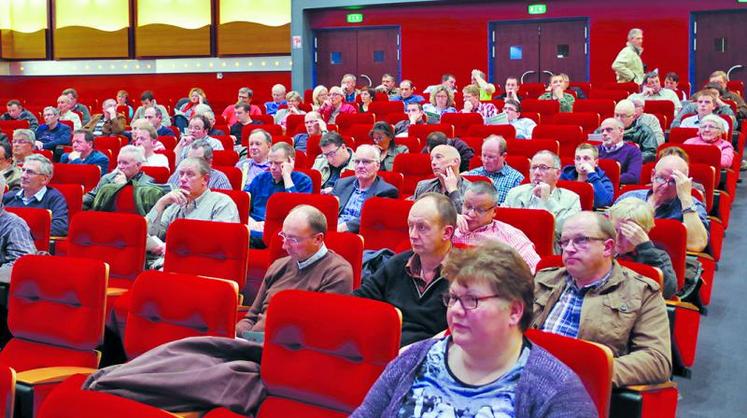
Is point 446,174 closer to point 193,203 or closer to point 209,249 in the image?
point 193,203

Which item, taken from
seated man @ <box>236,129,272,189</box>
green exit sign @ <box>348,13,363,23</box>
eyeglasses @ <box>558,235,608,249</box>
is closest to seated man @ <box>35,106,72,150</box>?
seated man @ <box>236,129,272,189</box>

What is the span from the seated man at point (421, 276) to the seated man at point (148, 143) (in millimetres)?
4184

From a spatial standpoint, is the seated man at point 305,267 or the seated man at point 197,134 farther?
the seated man at point 197,134

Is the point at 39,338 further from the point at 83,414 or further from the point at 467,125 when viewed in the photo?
the point at 467,125

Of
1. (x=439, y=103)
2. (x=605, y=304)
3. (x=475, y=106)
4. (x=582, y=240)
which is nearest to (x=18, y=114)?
(x=439, y=103)

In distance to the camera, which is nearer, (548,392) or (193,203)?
(548,392)

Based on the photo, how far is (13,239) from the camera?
14.6 feet

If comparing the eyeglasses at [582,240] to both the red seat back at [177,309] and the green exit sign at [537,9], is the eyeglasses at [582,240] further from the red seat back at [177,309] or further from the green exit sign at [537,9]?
the green exit sign at [537,9]

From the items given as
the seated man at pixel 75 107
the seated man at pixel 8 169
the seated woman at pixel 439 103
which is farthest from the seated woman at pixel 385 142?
the seated man at pixel 75 107

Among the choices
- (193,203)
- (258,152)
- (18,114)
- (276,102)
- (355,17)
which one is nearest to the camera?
(193,203)

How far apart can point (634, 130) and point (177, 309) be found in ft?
17.0

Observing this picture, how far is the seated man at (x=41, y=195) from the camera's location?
5473 millimetres

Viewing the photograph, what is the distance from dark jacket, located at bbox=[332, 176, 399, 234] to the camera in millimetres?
5393

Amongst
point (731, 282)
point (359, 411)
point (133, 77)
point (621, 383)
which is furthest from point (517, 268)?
point (133, 77)
